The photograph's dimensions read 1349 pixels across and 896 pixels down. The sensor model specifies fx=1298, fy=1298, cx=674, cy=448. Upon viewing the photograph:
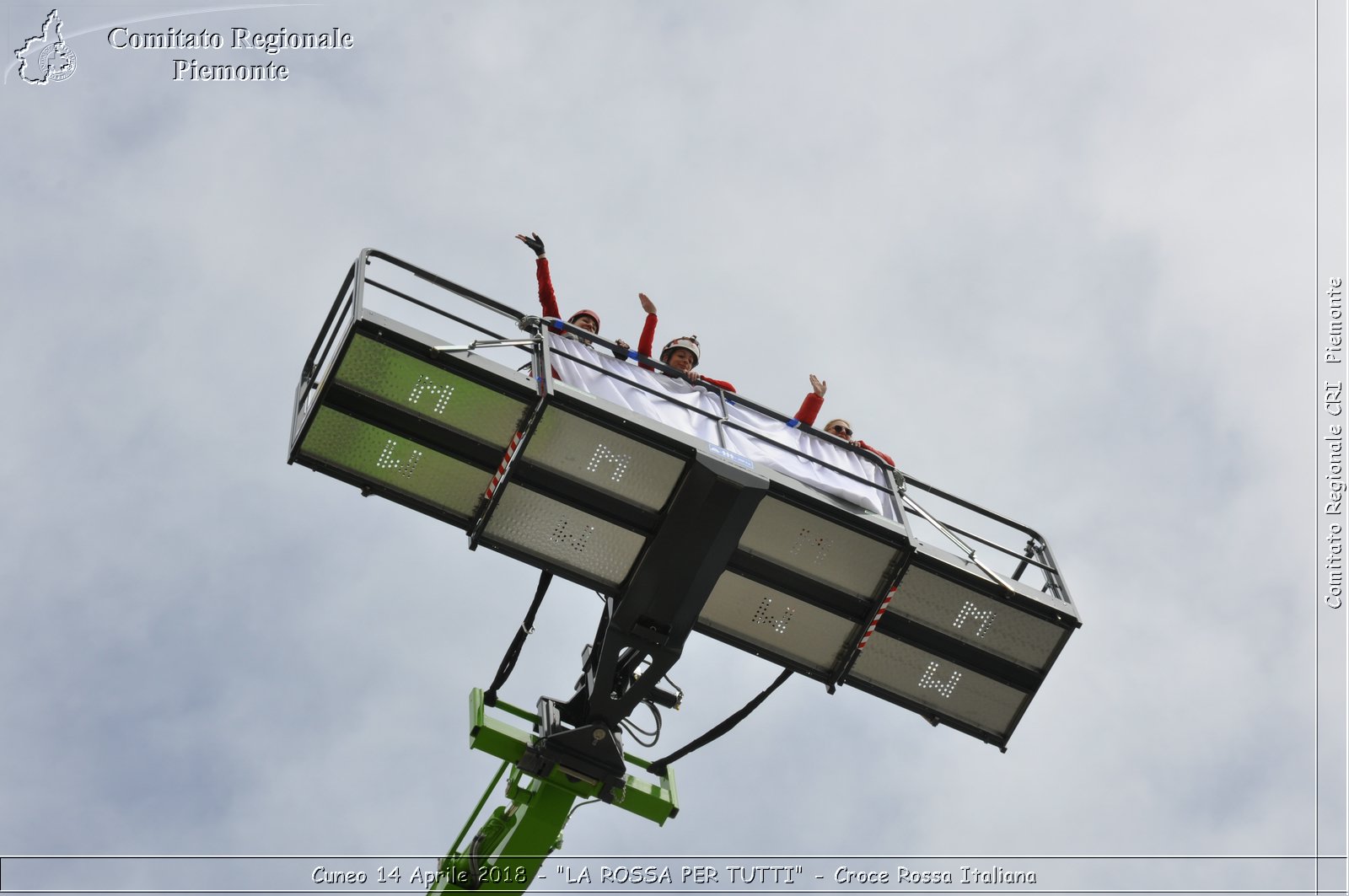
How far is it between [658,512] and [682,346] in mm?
2619

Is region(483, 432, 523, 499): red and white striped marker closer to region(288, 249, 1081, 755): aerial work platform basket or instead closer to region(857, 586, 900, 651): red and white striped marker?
region(288, 249, 1081, 755): aerial work platform basket

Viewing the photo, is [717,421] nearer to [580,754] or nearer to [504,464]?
[504,464]

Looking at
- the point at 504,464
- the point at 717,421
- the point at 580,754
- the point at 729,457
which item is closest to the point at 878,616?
the point at 729,457

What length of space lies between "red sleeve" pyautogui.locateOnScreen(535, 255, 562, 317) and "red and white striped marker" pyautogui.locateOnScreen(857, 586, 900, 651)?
14.1ft

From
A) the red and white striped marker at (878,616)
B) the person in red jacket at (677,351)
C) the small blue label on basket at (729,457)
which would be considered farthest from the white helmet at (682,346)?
the red and white striped marker at (878,616)

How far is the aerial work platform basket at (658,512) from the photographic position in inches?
446

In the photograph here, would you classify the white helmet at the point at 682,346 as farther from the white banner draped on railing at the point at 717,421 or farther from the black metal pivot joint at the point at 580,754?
the black metal pivot joint at the point at 580,754

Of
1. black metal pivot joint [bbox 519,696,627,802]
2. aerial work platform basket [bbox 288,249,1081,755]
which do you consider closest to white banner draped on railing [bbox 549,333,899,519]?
aerial work platform basket [bbox 288,249,1081,755]

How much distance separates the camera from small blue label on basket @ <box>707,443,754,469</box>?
11.6 meters

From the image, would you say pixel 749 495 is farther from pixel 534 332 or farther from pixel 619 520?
pixel 534 332

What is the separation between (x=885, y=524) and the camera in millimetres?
12125

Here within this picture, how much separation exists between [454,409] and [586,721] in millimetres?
3208

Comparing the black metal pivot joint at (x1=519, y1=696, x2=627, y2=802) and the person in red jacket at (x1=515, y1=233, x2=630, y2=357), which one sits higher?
the person in red jacket at (x1=515, y1=233, x2=630, y2=357)

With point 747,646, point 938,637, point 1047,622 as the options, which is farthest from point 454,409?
point 1047,622
